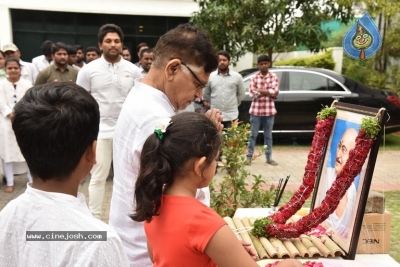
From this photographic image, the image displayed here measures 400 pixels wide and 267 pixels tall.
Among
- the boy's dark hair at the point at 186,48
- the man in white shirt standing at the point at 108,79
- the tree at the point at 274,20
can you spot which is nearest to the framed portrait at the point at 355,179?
the boy's dark hair at the point at 186,48

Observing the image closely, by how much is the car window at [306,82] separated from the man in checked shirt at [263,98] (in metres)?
1.44

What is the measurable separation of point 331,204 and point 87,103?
159 cm

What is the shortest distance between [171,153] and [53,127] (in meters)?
0.51

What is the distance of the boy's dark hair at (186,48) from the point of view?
5.60ft

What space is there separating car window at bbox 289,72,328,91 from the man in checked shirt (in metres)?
1.44

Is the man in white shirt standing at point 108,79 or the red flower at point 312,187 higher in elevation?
the man in white shirt standing at point 108,79

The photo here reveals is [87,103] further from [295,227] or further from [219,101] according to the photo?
[219,101]

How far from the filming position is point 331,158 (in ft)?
8.20

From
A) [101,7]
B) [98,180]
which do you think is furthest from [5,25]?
[98,180]

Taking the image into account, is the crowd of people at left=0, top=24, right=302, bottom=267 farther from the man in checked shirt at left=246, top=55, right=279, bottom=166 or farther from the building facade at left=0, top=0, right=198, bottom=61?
the building facade at left=0, top=0, right=198, bottom=61

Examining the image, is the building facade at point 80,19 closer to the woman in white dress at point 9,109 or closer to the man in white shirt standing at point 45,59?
the man in white shirt standing at point 45,59

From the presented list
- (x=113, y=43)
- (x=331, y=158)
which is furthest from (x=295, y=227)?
(x=113, y=43)

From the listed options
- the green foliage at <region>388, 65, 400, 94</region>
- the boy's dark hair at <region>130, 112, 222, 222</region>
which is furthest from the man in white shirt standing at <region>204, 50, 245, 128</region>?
the green foliage at <region>388, 65, 400, 94</region>

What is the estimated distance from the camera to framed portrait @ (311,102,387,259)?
209 cm
